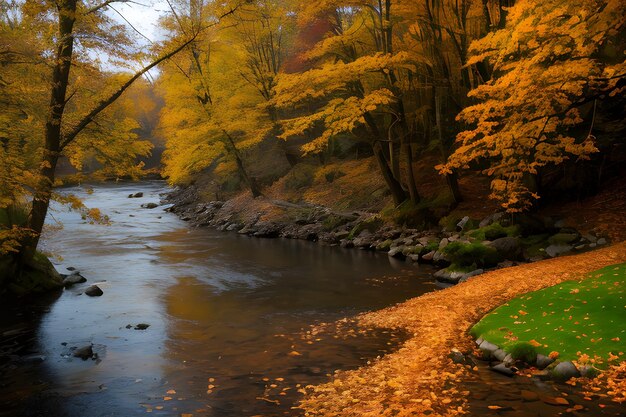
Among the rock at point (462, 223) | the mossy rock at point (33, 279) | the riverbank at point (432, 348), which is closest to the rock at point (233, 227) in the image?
the mossy rock at point (33, 279)

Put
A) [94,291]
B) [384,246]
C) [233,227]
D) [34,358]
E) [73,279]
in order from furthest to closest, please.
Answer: [233,227], [384,246], [73,279], [94,291], [34,358]

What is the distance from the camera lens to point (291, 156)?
102ft

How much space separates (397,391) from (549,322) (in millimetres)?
3009

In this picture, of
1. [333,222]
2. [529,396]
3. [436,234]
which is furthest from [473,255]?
[333,222]

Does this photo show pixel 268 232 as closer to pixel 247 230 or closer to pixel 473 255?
pixel 247 230

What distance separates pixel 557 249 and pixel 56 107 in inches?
543

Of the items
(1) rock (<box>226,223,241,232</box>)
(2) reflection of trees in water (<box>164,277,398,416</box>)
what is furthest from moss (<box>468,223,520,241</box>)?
(1) rock (<box>226,223,241,232</box>)

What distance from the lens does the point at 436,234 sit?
17172 mm

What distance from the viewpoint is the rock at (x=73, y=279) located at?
546 inches

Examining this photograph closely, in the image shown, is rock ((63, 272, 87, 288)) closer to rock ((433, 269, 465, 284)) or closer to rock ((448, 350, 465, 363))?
rock ((433, 269, 465, 284))

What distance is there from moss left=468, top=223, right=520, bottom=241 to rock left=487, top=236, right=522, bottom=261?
0.83 meters

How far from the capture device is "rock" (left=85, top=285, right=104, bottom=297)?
12961 millimetres

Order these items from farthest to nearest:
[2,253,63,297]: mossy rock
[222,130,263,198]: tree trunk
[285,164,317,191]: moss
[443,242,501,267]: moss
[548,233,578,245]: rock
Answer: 1. [285,164,317,191]: moss
2. [222,130,263,198]: tree trunk
3. [548,233,578,245]: rock
4. [443,242,501,267]: moss
5. [2,253,63,297]: mossy rock

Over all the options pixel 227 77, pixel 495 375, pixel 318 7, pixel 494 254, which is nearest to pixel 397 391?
pixel 495 375
